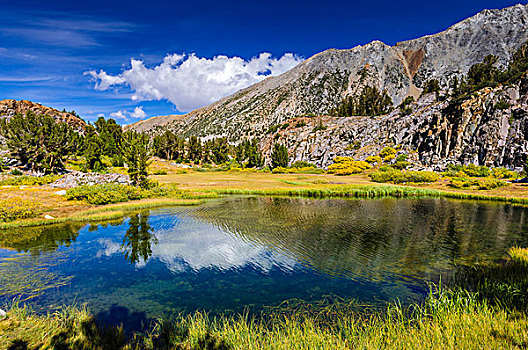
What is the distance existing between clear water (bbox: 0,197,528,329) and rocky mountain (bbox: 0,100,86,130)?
142622mm

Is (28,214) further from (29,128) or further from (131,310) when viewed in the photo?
(29,128)

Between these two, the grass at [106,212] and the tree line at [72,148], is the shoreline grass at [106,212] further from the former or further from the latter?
the tree line at [72,148]

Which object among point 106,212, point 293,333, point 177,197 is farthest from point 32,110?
point 293,333

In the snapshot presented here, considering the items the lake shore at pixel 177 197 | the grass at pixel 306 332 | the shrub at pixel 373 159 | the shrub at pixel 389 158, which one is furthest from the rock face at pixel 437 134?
the grass at pixel 306 332

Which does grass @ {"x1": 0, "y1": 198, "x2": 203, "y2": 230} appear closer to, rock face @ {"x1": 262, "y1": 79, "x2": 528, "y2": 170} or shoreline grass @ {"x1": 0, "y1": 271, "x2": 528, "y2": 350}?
shoreline grass @ {"x1": 0, "y1": 271, "x2": 528, "y2": 350}

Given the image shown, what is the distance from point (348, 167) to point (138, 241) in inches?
2652

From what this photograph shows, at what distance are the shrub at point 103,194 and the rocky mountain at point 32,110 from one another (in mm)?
123190

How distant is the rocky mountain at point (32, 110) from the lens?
126688 millimetres

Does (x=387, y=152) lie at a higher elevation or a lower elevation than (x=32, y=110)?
lower

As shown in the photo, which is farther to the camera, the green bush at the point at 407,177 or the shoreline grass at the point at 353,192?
the green bush at the point at 407,177

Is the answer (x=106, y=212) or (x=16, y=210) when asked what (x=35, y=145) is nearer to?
(x=16, y=210)

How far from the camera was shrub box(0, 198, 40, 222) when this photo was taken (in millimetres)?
23089

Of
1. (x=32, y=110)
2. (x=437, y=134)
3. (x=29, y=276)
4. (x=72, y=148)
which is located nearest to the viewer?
(x=29, y=276)

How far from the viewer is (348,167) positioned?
76312 mm
